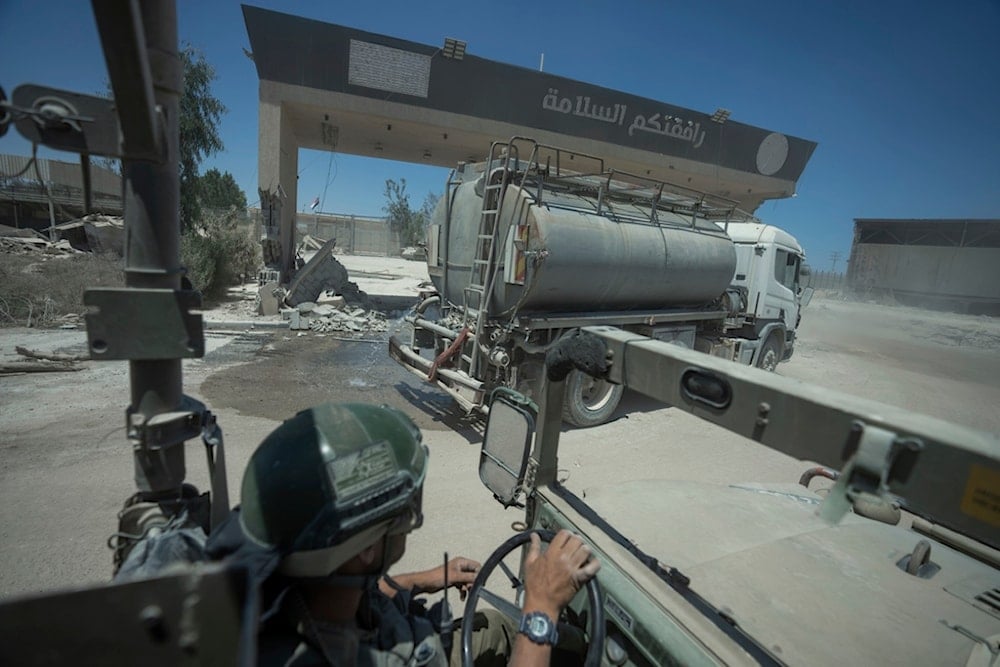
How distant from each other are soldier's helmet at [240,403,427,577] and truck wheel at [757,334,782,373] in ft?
30.0

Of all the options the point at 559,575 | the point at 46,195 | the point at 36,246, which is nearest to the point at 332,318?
the point at 559,575

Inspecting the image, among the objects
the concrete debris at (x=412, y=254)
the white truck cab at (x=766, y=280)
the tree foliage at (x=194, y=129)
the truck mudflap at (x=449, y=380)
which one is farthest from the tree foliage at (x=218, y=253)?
the concrete debris at (x=412, y=254)

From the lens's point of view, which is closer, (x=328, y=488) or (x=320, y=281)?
(x=328, y=488)

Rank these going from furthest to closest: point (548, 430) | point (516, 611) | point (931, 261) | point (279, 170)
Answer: point (931, 261)
point (279, 170)
point (548, 430)
point (516, 611)

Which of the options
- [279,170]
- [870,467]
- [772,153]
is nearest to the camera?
[870,467]

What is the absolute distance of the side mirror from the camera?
1995 mm

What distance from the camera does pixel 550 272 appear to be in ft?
17.7

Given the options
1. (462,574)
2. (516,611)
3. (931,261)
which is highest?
(931,261)

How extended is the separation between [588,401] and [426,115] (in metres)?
9.37

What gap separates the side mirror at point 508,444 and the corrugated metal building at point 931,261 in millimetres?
38562

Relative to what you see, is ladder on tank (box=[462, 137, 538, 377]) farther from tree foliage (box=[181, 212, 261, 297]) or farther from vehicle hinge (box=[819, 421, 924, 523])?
tree foliage (box=[181, 212, 261, 297])

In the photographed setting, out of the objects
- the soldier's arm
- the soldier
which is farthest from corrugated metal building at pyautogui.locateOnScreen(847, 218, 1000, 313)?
the soldier

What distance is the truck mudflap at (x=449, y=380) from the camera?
17.4 ft

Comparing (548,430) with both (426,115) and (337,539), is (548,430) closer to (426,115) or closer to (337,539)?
(337,539)
